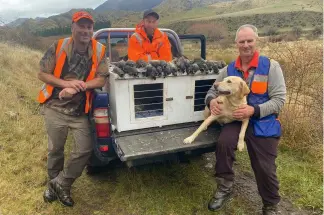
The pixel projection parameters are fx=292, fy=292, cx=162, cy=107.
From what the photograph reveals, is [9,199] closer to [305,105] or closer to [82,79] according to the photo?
[82,79]

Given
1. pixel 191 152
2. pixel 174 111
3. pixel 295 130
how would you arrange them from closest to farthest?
pixel 191 152 < pixel 174 111 < pixel 295 130

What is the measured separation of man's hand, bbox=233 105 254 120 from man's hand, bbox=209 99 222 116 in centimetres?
19

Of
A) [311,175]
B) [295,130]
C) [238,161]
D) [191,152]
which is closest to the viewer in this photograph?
[191,152]

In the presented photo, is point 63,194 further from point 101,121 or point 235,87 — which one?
point 235,87

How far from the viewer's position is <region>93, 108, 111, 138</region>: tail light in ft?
10.4

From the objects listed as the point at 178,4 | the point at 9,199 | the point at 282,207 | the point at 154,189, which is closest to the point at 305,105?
the point at 282,207

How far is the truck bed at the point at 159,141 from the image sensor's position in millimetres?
2847

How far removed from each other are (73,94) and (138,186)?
55.7 inches

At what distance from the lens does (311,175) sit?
154 inches

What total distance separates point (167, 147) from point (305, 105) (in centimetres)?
312

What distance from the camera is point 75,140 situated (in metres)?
3.24

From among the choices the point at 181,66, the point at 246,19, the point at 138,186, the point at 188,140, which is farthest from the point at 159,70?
the point at 246,19

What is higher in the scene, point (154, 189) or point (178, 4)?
point (178, 4)

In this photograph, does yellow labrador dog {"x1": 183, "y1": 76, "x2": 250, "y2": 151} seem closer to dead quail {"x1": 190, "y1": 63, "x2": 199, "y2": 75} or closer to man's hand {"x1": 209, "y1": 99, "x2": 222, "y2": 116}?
man's hand {"x1": 209, "y1": 99, "x2": 222, "y2": 116}
